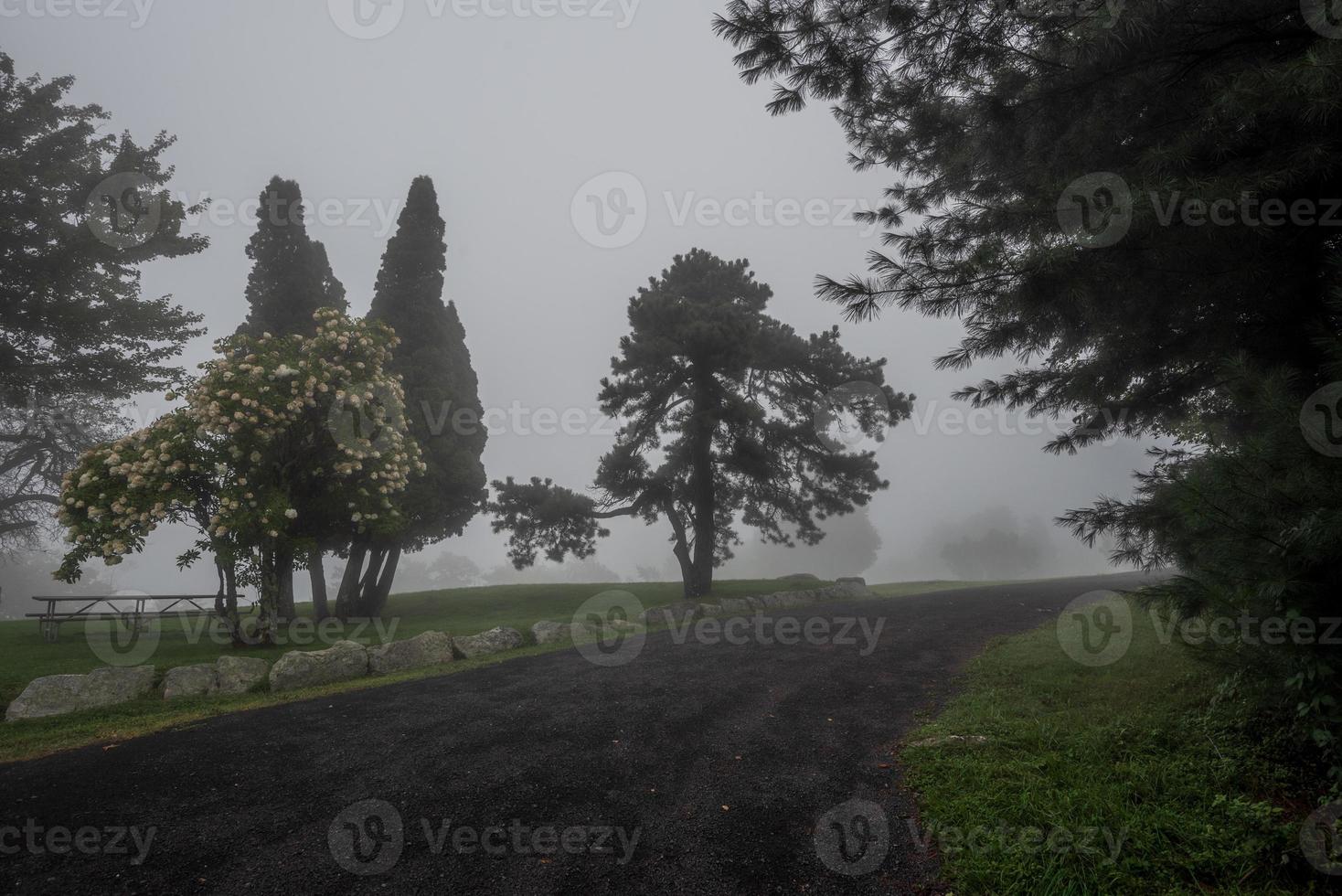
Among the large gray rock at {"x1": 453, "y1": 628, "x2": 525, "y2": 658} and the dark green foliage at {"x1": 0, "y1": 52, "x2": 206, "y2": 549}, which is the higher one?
the dark green foliage at {"x1": 0, "y1": 52, "x2": 206, "y2": 549}

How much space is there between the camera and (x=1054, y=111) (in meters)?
6.69

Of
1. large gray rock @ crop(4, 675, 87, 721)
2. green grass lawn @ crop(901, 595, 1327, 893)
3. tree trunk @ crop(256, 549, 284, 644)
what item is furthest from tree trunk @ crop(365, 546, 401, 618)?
green grass lawn @ crop(901, 595, 1327, 893)

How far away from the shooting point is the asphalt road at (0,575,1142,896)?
3439 millimetres

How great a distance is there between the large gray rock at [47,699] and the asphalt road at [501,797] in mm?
2375

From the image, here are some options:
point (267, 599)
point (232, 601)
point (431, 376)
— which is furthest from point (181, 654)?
point (431, 376)

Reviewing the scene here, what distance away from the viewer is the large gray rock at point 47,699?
7.13m

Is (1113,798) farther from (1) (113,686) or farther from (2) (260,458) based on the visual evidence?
(2) (260,458)

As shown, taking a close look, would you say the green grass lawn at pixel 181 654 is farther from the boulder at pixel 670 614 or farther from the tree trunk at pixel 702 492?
the boulder at pixel 670 614

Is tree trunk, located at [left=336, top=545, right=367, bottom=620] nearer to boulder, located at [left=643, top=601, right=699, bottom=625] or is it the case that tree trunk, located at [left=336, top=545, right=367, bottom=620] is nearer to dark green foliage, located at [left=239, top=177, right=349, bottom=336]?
dark green foliage, located at [left=239, top=177, right=349, bottom=336]

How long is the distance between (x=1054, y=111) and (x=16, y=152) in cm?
2990

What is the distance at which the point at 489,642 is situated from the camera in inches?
446

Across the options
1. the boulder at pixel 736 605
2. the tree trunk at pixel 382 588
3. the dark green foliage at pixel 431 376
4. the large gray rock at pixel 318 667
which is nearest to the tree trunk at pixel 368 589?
the tree trunk at pixel 382 588

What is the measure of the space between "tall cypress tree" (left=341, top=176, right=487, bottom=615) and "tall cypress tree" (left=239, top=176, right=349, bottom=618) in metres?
2.13

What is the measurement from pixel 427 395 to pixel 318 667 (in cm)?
1227
